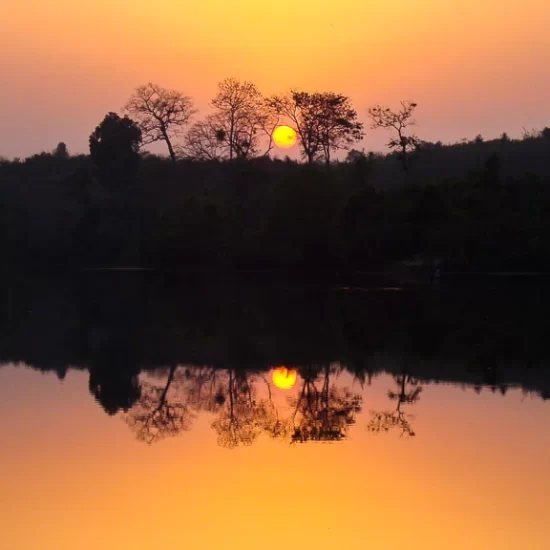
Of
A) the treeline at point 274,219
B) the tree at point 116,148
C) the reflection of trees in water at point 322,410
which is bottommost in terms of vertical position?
the reflection of trees in water at point 322,410

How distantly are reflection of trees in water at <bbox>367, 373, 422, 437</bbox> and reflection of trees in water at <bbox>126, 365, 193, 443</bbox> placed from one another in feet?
8.21

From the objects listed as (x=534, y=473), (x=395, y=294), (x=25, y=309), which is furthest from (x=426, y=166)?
(x=534, y=473)

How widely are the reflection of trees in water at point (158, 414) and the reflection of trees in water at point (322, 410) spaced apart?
1.56 m

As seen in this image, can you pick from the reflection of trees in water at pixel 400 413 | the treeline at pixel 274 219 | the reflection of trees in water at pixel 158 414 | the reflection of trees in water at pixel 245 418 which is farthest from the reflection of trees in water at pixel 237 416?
the treeline at pixel 274 219

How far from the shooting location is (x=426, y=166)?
226ft

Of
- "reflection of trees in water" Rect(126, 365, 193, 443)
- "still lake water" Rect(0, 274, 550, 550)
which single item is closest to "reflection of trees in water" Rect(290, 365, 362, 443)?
"still lake water" Rect(0, 274, 550, 550)

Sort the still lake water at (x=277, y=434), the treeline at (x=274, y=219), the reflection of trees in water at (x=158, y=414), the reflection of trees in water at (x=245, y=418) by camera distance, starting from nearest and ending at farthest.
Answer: the still lake water at (x=277, y=434)
the reflection of trees in water at (x=245, y=418)
the reflection of trees in water at (x=158, y=414)
the treeline at (x=274, y=219)

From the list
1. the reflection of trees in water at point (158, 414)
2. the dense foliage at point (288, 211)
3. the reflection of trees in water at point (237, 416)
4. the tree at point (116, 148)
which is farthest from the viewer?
the tree at point (116, 148)

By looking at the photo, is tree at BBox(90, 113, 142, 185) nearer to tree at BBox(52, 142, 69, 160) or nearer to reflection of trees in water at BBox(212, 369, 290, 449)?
tree at BBox(52, 142, 69, 160)

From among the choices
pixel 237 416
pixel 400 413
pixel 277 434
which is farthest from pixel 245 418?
pixel 400 413

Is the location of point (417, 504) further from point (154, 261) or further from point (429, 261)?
point (154, 261)

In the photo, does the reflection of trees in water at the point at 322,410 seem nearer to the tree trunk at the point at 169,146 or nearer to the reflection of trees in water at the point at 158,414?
the reflection of trees in water at the point at 158,414

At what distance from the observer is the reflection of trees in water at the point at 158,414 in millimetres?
12179

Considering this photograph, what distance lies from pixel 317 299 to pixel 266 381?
1799 centimetres
